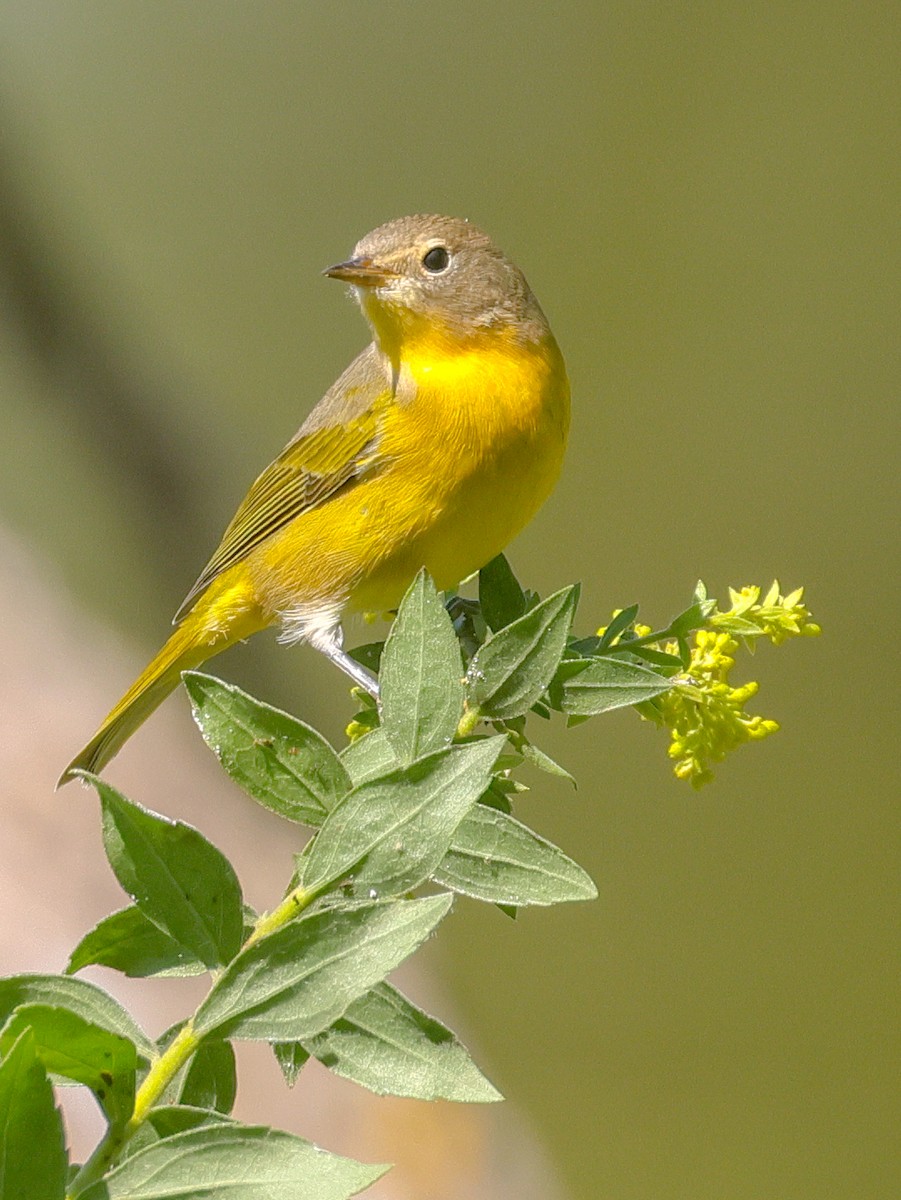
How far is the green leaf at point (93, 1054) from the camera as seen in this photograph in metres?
0.33

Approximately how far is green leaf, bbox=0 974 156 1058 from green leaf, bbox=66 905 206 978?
0.03 meters

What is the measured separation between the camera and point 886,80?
3.15 metres

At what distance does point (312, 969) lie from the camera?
33 centimetres

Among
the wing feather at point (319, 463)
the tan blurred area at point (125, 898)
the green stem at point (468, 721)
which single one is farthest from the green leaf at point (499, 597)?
the tan blurred area at point (125, 898)

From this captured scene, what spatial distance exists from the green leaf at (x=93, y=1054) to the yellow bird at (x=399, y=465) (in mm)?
649

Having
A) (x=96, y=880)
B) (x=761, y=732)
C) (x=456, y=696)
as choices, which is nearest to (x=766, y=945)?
(x=96, y=880)

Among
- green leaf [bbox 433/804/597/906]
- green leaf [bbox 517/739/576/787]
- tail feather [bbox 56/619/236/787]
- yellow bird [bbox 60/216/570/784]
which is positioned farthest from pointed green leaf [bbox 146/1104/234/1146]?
tail feather [bbox 56/619/236/787]

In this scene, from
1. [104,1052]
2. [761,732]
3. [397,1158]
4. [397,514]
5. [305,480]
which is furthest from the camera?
[397,1158]

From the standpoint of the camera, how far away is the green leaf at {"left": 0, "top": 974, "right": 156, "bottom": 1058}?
0.35 metres

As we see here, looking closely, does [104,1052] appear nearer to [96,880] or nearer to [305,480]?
[305,480]

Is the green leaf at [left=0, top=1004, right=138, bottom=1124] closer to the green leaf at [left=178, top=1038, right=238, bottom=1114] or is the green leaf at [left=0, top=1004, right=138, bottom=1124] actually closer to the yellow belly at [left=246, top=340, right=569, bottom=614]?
the green leaf at [left=178, top=1038, right=238, bottom=1114]

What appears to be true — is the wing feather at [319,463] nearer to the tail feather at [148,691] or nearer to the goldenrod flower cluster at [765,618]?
the tail feather at [148,691]

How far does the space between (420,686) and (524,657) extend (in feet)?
0.22

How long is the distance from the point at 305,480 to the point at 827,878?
9.09ft
